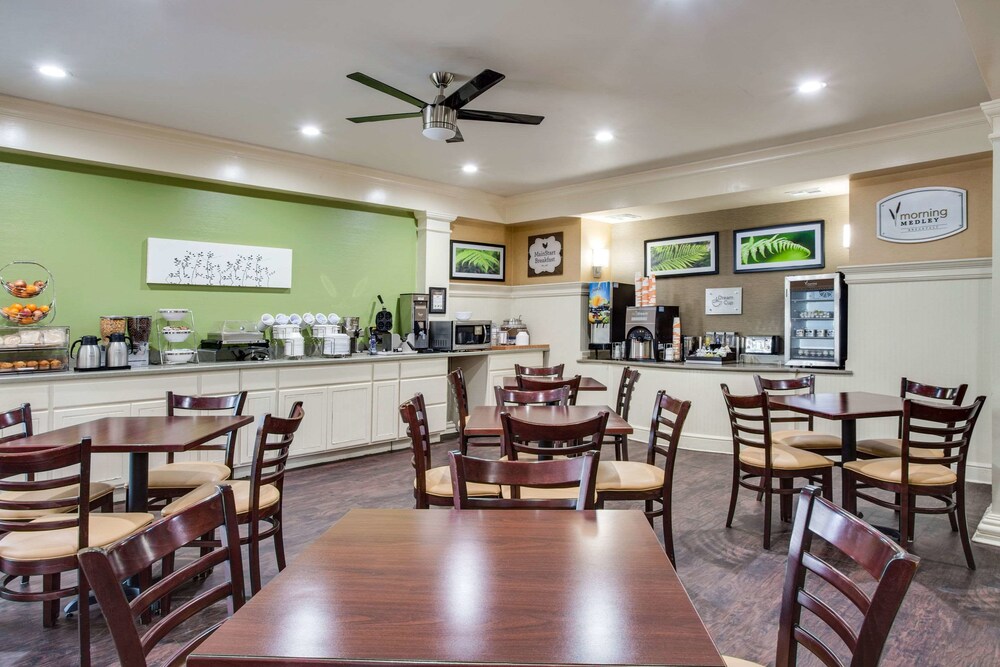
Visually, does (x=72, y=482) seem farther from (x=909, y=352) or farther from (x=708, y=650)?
(x=909, y=352)

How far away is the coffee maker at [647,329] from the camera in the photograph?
674 cm

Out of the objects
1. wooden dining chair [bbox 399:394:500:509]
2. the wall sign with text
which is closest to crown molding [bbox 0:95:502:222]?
the wall sign with text

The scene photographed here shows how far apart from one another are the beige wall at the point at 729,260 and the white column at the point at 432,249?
231 centimetres

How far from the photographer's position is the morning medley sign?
4.83 meters

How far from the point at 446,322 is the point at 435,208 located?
1.46m

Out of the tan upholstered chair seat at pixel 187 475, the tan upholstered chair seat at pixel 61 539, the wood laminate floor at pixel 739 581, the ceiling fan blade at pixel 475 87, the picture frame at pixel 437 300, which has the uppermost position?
the ceiling fan blade at pixel 475 87

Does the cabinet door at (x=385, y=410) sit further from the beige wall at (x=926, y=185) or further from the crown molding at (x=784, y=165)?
the beige wall at (x=926, y=185)

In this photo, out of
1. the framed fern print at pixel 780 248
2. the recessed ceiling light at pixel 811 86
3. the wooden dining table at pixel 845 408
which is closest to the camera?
the wooden dining table at pixel 845 408

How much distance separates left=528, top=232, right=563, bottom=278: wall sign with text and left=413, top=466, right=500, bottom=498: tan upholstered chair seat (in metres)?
4.86

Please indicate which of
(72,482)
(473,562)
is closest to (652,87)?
(473,562)

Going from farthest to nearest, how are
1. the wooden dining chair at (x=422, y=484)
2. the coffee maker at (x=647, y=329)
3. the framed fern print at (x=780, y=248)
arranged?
the coffee maker at (x=647, y=329) → the framed fern print at (x=780, y=248) → the wooden dining chair at (x=422, y=484)

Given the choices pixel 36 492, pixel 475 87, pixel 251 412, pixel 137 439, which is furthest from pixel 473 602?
pixel 251 412

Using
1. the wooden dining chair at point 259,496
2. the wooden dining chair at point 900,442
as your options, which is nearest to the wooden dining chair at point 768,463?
the wooden dining chair at point 900,442

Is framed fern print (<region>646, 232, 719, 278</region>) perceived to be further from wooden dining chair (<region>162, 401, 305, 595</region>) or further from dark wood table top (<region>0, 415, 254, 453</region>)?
dark wood table top (<region>0, 415, 254, 453</region>)
